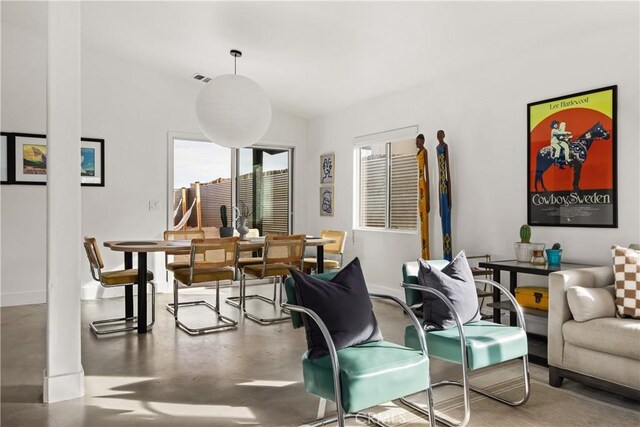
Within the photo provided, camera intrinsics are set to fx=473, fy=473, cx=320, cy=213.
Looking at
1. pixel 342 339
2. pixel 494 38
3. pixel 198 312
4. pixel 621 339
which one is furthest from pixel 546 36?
pixel 198 312

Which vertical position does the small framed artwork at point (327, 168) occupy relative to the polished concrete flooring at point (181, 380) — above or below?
above

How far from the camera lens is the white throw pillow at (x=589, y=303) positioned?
277 centimetres

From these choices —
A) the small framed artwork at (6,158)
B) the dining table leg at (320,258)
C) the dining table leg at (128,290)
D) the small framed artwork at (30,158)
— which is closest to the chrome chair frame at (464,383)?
the dining table leg at (320,258)

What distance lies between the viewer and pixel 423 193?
489cm

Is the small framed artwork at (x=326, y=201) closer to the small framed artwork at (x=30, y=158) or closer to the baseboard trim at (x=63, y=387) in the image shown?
the small framed artwork at (x=30, y=158)

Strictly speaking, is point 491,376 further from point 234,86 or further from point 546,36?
point 234,86

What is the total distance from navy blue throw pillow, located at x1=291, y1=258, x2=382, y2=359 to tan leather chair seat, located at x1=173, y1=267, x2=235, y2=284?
84.2 inches

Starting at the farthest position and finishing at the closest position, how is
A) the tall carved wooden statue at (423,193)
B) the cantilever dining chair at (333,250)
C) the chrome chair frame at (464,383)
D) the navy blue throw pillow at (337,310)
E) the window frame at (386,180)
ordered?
the window frame at (386,180)
the cantilever dining chair at (333,250)
the tall carved wooden statue at (423,193)
the chrome chair frame at (464,383)
the navy blue throw pillow at (337,310)

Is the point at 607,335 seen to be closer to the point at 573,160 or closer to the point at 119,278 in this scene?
the point at 573,160

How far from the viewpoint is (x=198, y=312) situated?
500 cm

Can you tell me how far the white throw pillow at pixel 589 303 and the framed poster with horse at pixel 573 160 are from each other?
2.76 feet

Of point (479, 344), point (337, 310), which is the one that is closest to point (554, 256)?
point (479, 344)

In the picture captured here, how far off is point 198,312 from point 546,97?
153 inches

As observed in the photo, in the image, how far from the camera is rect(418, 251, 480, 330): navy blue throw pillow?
104 inches
